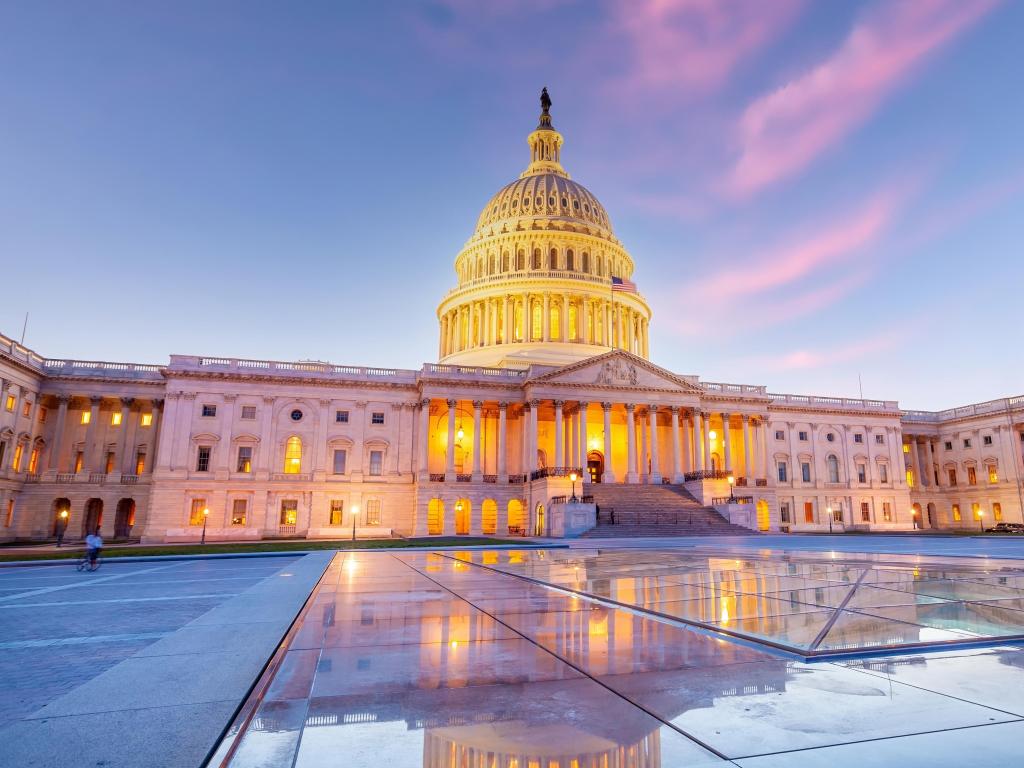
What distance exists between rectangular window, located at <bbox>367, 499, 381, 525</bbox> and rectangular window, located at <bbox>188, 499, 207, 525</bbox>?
590 inches

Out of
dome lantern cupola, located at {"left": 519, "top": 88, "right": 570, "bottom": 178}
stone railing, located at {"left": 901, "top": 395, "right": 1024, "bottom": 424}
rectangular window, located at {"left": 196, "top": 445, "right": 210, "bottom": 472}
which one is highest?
dome lantern cupola, located at {"left": 519, "top": 88, "right": 570, "bottom": 178}

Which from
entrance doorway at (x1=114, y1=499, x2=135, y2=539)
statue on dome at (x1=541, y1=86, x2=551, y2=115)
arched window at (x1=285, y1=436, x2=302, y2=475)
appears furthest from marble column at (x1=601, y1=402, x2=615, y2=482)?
statue on dome at (x1=541, y1=86, x2=551, y2=115)

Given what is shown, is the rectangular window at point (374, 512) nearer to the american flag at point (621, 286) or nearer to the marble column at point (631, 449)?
the marble column at point (631, 449)

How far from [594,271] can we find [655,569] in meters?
76.4

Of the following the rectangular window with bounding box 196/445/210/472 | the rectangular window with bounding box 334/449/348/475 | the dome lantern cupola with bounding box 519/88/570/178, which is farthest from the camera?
the dome lantern cupola with bounding box 519/88/570/178

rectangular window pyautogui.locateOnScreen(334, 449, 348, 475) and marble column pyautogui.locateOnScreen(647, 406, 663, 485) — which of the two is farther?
rectangular window pyautogui.locateOnScreen(334, 449, 348, 475)

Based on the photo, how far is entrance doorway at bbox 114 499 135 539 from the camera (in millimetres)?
63188

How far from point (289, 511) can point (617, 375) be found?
35.0 meters

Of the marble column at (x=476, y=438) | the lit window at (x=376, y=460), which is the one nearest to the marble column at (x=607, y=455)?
the marble column at (x=476, y=438)

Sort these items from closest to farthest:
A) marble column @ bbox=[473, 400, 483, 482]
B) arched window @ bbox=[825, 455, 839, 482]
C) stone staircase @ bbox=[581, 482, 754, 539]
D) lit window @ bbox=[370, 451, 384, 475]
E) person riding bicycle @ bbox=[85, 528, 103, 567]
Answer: person riding bicycle @ bbox=[85, 528, 103, 567] → stone staircase @ bbox=[581, 482, 754, 539] → marble column @ bbox=[473, 400, 483, 482] → lit window @ bbox=[370, 451, 384, 475] → arched window @ bbox=[825, 455, 839, 482]

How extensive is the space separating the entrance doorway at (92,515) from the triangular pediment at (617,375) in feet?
145

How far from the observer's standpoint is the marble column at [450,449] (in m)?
62.3

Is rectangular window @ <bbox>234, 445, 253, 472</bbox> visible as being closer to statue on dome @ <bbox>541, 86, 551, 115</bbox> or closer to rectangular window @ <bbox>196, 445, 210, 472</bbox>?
rectangular window @ <bbox>196, 445, 210, 472</bbox>

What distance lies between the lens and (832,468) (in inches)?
3105
